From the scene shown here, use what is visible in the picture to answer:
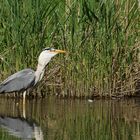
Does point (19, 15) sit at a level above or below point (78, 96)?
above

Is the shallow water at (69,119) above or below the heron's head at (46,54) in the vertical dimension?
below

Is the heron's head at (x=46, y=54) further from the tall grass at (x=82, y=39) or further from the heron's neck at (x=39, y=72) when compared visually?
the tall grass at (x=82, y=39)

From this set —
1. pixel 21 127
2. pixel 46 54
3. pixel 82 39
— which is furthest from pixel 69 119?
pixel 82 39

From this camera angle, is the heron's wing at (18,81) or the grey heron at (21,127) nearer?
the grey heron at (21,127)

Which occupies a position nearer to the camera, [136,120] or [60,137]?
[60,137]

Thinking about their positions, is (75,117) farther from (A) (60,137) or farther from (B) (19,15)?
(B) (19,15)

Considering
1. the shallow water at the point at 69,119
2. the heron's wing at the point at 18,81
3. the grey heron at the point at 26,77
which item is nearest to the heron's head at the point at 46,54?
the grey heron at the point at 26,77

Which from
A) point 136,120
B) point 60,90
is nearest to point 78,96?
point 60,90

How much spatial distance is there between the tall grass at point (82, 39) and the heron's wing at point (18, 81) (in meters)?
0.44

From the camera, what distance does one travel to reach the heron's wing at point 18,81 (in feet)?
36.1

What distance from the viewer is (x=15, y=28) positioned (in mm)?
11227

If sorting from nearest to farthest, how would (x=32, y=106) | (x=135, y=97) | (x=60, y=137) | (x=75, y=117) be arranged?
(x=60, y=137), (x=75, y=117), (x=32, y=106), (x=135, y=97)

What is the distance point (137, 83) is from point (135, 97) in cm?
35

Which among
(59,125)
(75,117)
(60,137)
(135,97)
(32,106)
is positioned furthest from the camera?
(135,97)
